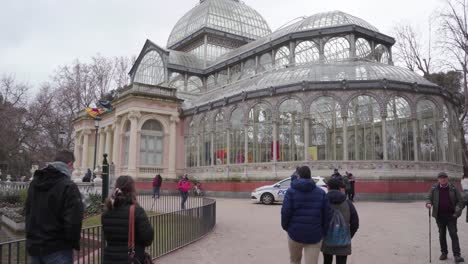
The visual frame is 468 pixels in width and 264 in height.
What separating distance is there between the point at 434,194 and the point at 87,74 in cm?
4323

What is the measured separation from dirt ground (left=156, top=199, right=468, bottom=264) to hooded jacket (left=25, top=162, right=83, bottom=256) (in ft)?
13.5

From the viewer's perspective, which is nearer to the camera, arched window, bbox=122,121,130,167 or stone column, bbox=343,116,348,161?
stone column, bbox=343,116,348,161

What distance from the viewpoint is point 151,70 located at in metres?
41.5

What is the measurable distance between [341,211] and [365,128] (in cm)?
1958

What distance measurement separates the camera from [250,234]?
10992 millimetres

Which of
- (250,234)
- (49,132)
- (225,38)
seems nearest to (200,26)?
(225,38)

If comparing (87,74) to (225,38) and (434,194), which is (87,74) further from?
(434,194)

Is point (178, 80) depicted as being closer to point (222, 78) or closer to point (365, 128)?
point (222, 78)

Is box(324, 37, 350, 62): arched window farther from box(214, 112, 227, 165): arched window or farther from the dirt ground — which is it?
the dirt ground

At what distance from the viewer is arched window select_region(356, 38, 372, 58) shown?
101 feet

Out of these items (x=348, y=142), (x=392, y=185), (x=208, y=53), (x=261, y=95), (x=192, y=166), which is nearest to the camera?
(x=392, y=185)

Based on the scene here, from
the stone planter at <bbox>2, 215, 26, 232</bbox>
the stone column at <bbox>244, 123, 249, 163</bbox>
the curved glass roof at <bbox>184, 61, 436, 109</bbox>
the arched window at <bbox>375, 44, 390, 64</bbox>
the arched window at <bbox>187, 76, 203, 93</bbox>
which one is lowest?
the stone planter at <bbox>2, 215, 26, 232</bbox>

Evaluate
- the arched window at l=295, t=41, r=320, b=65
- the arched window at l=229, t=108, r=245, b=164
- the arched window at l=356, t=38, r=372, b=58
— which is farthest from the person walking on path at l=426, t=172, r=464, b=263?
the arched window at l=356, t=38, r=372, b=58

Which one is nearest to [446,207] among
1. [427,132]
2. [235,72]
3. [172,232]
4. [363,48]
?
[172,232]
